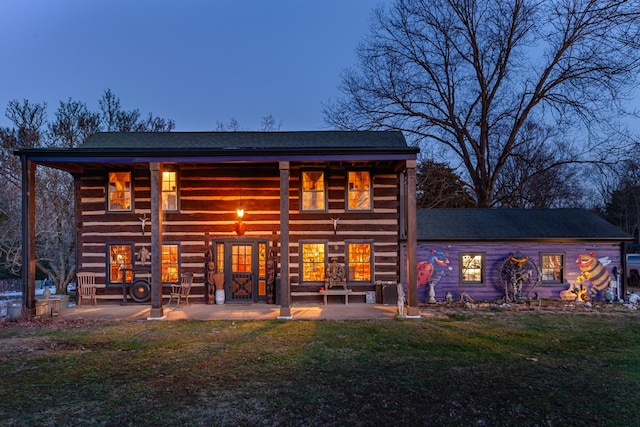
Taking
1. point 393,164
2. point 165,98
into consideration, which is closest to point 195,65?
point 165,98

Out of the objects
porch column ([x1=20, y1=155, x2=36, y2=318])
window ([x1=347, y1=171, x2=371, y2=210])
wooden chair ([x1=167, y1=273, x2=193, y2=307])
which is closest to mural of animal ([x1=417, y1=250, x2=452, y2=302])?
window ([x1=347, y1=171, x2=371, y2=210])

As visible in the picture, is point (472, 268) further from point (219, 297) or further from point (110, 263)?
point (110, 263)

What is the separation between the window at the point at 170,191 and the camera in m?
13.1

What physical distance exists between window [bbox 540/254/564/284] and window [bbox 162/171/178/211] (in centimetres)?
1230

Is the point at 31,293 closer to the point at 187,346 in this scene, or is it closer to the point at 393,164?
the point at 187,346

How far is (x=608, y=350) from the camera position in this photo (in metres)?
7.64

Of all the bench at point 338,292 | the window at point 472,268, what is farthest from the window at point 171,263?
the window at point 472,268

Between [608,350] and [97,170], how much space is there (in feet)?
47.1

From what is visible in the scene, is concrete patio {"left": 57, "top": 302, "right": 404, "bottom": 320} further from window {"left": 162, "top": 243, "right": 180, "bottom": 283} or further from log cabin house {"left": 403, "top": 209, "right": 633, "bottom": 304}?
log cabin house {"left": 403, "top": 209, "right": 633, "bottom": 304}

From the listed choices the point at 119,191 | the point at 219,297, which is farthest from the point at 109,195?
the point at 219,297

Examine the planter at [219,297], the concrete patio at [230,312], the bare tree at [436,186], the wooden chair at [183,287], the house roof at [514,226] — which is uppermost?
the bare tree at [436,186]

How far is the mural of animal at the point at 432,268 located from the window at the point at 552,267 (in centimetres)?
320

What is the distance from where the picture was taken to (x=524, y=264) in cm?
1339

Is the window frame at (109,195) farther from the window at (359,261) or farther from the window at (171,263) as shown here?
the window at (359,261)
